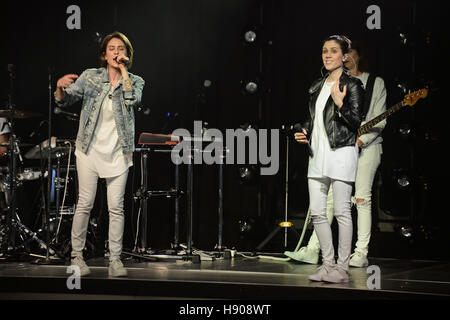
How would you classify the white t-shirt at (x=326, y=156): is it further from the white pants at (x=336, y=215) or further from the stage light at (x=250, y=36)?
the stage light at (x=250, y=36)

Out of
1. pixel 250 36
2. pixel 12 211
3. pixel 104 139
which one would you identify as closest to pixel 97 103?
pixel 104 139

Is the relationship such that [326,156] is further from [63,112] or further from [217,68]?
[217,68]

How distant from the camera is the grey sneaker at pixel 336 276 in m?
3.81

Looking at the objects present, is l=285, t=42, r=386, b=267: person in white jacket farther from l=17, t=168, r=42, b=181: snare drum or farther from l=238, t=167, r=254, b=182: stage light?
l=17, t=168, r=42, b=181: snare drum

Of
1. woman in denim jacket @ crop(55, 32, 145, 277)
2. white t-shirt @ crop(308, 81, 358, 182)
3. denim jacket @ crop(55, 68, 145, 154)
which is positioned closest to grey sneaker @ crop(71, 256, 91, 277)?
woman in denim jacket @ crop(55, 32, 145, 277)

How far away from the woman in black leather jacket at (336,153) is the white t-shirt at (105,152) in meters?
1.27

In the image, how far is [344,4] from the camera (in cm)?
586

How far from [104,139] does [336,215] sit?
1682mm

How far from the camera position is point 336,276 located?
3.80 metres

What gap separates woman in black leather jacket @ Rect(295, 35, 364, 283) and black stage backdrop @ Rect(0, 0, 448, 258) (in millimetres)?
1930

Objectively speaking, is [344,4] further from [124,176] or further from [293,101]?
[124,176]

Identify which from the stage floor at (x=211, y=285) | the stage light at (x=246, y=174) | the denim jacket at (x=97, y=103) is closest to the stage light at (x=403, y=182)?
the stage floor at (x=211, y=285)
